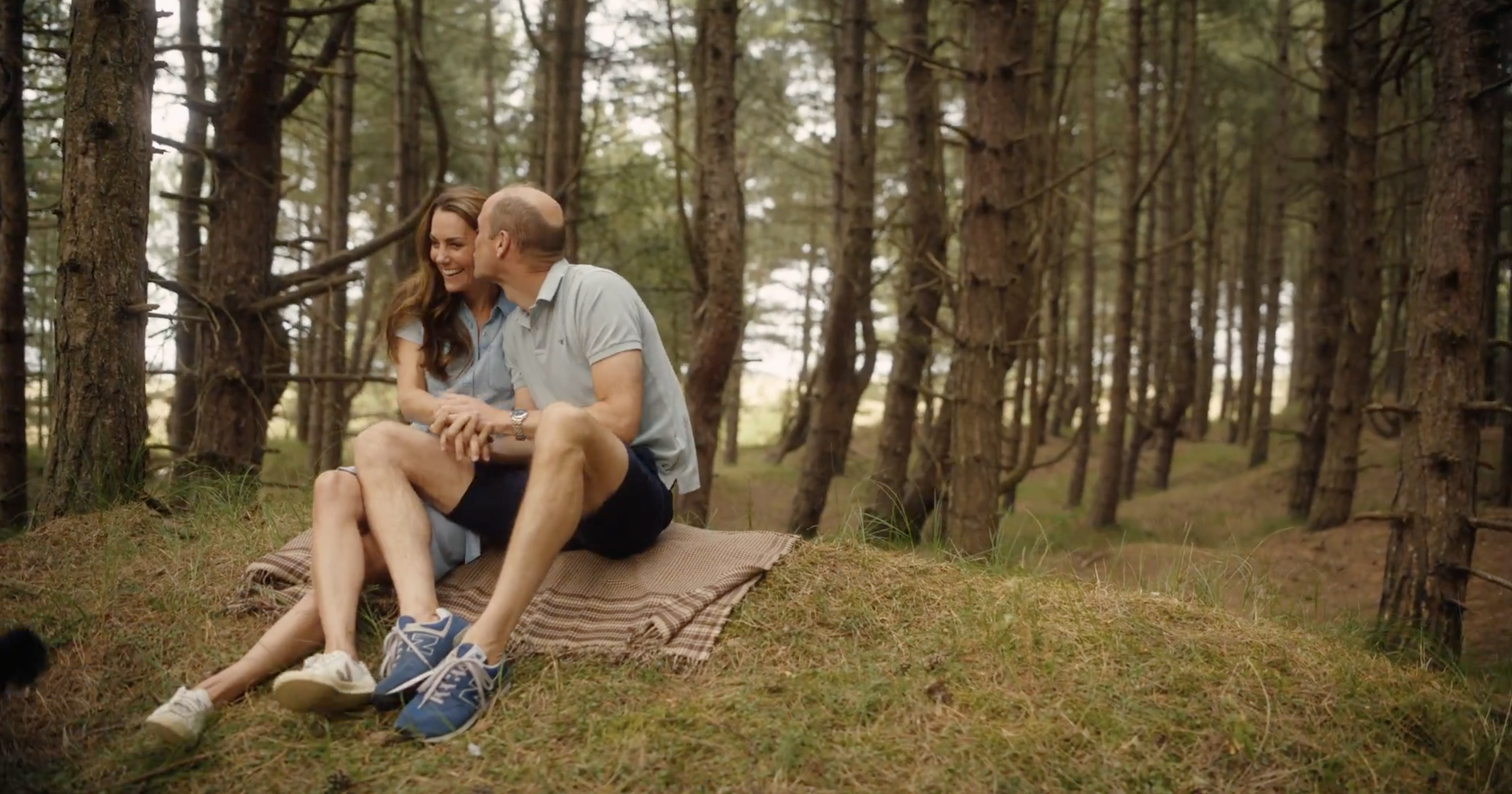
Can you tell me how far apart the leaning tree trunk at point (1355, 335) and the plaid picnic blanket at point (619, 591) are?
8.97 metres

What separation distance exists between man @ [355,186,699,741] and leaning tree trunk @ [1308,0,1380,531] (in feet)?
30.8

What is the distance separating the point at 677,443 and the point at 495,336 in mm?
892

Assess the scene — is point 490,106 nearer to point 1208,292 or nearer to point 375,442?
point 1208,292

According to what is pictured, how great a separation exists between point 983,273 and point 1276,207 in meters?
13.3

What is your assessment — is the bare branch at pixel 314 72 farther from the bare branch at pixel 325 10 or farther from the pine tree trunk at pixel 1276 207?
the pine tree trunk at pixel 1276 207

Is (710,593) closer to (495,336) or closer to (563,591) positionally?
(563,591)

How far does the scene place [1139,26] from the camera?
43.1 feet

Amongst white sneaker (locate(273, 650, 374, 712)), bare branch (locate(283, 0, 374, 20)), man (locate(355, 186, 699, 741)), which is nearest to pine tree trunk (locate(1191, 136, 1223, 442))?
bare branch (locate(283, 0, 374, 20))

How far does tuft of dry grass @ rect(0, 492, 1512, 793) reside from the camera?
10.1 feet

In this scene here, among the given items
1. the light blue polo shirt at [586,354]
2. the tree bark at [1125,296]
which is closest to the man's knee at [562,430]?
the light blue polo shirt at [586,354]

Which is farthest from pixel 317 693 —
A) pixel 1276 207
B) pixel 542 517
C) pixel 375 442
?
pixel 1276 207

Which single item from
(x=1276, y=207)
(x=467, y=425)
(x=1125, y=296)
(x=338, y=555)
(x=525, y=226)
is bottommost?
(x=338, y=555)

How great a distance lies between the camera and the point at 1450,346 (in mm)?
6016

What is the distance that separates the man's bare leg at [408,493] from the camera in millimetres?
3674
